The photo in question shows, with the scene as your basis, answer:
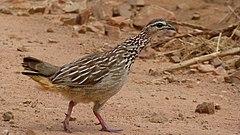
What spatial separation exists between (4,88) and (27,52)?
2.37 meters

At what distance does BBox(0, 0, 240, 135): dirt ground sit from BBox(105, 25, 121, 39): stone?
113 mm

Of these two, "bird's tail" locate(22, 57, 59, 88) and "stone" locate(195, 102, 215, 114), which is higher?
"bird's tail" locate(22, 57, 59, 88)

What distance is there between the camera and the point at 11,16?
1397 centimetres

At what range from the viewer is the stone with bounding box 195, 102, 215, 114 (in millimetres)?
8703

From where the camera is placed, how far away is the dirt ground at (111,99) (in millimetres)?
7684

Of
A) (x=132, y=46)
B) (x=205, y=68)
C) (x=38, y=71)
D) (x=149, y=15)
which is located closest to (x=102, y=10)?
(x=149, y=15)

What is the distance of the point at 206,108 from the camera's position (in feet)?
28.6

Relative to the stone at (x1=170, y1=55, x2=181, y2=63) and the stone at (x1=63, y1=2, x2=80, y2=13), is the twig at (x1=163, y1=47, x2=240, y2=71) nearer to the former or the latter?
the stone at (x1=170, y1=55, x2=181, y2=63)

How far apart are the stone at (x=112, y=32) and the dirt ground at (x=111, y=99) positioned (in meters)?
0.11

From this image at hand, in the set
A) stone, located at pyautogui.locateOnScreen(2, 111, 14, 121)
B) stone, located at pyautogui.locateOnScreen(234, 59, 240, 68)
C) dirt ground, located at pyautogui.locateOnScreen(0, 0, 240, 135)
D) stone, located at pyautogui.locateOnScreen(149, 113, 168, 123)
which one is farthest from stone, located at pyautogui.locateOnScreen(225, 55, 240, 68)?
stone, located at pyautogui.locateOnScreen(2, 111, 14, 121)

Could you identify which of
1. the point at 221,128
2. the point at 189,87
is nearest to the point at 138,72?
the point at 189,87

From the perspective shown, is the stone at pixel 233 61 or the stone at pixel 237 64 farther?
the stone at pixel 233 61

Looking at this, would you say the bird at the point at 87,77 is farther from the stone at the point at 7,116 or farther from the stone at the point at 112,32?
the stone at the point at 112,32

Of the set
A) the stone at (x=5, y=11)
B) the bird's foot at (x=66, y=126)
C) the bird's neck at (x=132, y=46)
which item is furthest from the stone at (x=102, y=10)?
the bird's foot at (x=66, y=126)
